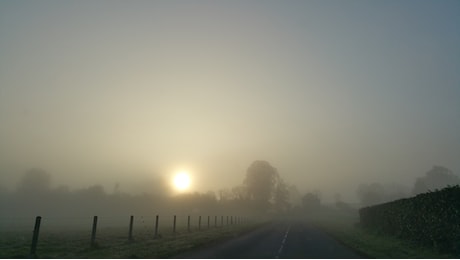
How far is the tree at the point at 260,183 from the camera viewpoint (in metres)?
120

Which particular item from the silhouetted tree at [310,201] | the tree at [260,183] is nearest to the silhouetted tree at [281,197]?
the tree at [260,183]

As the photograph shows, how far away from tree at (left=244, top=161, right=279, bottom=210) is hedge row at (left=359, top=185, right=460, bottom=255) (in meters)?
84.0

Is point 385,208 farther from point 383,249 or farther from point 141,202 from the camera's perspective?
point 141,202

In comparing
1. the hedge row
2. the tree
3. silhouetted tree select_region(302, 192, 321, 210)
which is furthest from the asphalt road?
silhouetted tree select_region(302, 192, 321, 210)

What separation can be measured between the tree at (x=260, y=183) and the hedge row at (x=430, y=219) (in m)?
84.0

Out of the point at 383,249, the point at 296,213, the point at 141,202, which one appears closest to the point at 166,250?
the point at 383,249

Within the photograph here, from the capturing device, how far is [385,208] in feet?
128

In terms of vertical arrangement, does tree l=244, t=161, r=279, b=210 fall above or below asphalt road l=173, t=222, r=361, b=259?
above

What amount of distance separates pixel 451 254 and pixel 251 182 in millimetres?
102455

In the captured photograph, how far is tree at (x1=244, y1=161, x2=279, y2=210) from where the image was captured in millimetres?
119544

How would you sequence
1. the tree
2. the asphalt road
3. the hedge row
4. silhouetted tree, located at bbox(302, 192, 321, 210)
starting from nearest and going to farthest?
the asphalt road → the hedge row → the tree → silhouetted tree, located at bbox(302, 192, 321, 210)

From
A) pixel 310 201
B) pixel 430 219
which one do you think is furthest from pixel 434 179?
pixel 430 219

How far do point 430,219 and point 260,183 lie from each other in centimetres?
9705

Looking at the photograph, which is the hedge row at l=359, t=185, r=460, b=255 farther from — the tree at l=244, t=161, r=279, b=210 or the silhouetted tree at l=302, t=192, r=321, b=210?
the silhouetted tree at l=302, t=192, r=321, b=210
